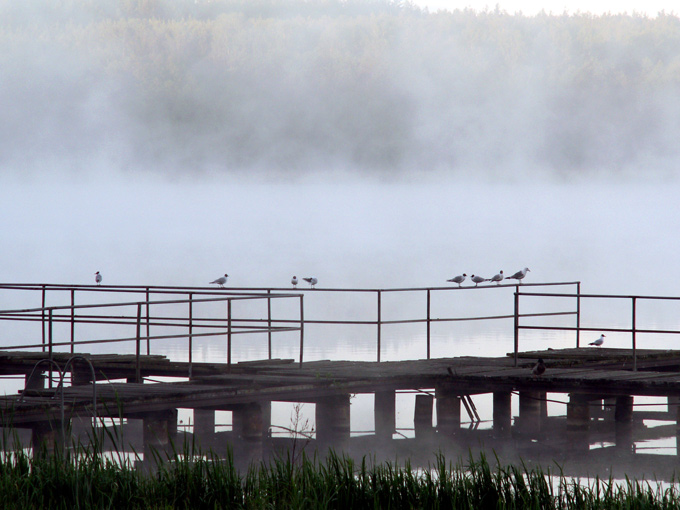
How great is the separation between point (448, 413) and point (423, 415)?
0.67 metres

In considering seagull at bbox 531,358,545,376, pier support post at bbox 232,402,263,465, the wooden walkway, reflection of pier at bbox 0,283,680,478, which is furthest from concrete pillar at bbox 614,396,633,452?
pier support post at bbox 232,402,263,465

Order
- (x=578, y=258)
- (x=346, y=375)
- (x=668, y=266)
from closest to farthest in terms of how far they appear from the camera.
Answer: (x=346, y=375) → (x=578, y=258) → (x=668, y=266)

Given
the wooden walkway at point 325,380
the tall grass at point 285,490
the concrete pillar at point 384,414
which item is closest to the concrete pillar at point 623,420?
the wooden walkway at point 325,380

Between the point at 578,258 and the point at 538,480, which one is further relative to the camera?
the point at 578,258

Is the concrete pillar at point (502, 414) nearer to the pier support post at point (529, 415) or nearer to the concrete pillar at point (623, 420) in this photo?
the pier support post at point (529, 415)

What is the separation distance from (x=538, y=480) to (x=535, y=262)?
61.9 m

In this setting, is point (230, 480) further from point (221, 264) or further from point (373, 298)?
point (221, 264)

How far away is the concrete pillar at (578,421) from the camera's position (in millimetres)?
12984

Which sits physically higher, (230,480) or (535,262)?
(535,262)

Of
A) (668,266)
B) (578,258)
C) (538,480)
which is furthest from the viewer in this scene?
(668,266)

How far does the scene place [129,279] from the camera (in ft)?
192

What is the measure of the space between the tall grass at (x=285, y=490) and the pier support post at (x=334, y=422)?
15.5 ft

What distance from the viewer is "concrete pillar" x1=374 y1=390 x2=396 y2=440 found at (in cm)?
1333

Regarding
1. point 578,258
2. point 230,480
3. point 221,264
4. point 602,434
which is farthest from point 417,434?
point 578,258
